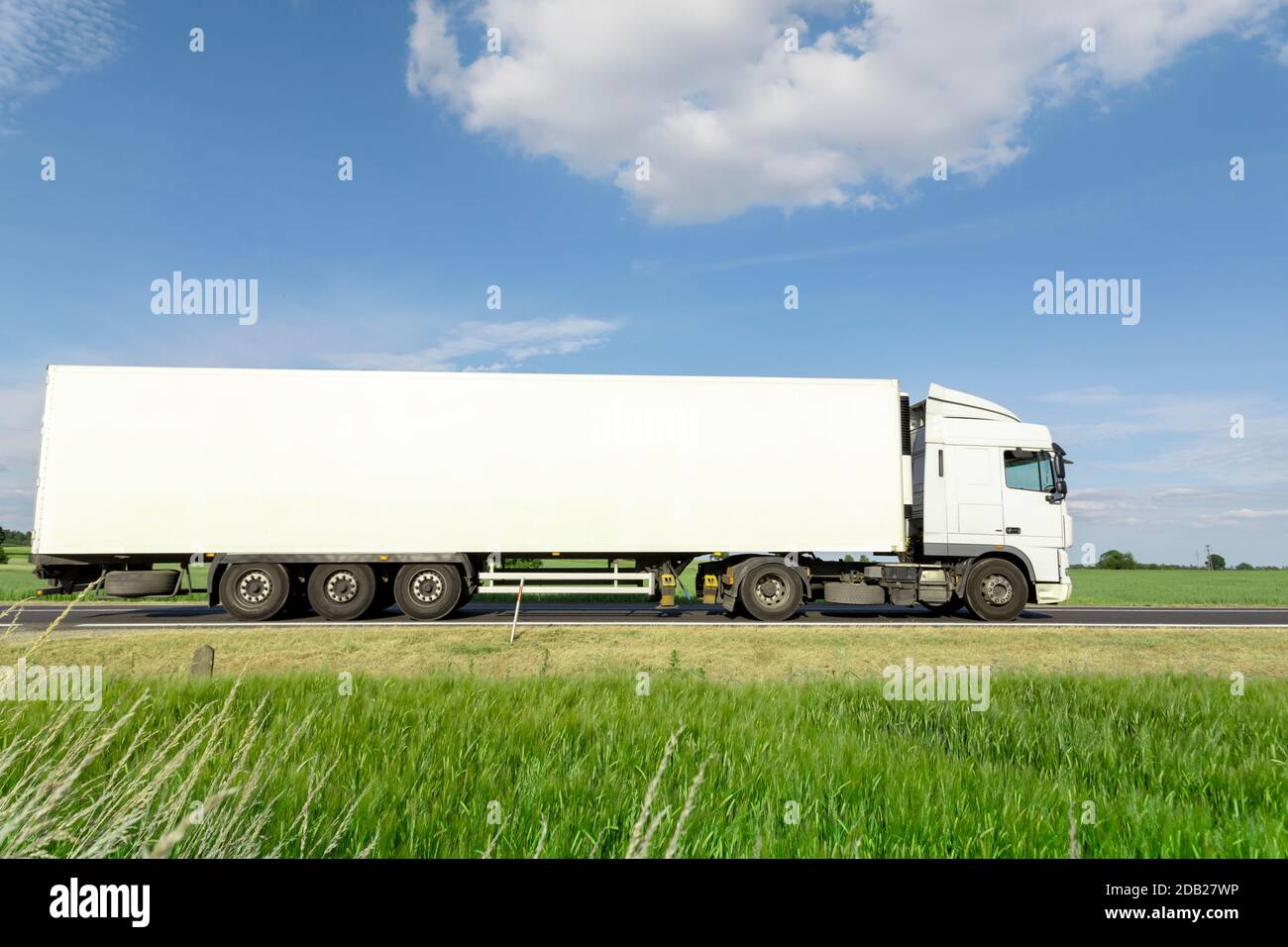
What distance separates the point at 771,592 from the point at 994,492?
5115mm

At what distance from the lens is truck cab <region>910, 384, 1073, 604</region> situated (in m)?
14.9

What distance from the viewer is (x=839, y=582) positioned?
597 inches

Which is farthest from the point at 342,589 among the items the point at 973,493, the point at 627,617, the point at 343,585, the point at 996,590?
the point at 996,590

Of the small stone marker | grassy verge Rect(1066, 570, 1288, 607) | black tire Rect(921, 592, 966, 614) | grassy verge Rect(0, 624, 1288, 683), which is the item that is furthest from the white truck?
grassy verge Rect(1066, 570, 1288, 607)

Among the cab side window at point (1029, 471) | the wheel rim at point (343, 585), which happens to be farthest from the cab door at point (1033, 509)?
the wheel rim at point (343, 585)

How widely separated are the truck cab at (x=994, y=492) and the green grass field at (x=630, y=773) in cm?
826

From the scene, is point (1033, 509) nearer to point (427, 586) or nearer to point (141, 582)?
point (427, 586)

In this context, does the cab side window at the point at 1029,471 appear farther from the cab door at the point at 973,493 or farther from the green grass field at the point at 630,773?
the green grass field at the point at 630,773

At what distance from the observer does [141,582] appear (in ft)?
45.6

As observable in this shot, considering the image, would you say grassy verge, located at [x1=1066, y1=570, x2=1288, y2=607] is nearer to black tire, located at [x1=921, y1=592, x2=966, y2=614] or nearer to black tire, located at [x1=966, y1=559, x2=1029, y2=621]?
black tire, located at [x1=921, y1=592, x2=966, y2=614]

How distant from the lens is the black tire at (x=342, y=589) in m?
14.2

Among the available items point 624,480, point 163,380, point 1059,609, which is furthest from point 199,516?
point 1059,609

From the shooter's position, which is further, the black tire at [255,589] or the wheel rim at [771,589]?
the wheel rim at [771,589]
